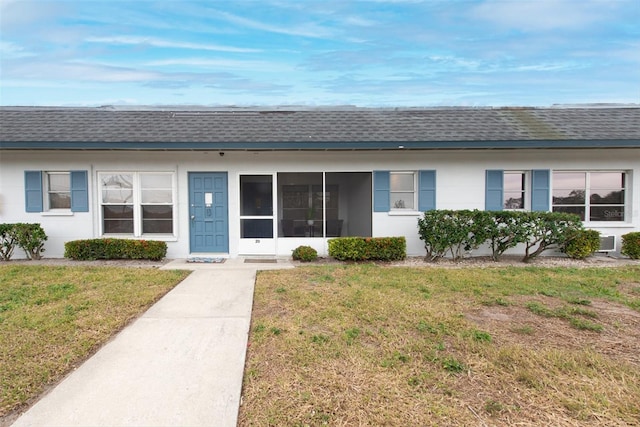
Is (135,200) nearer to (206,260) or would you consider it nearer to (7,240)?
(206,260)

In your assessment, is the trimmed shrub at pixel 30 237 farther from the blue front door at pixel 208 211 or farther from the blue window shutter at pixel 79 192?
the blue front door at pixel 208 211

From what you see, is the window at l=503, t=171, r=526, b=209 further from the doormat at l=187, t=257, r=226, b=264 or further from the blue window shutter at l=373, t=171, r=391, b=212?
the doormat at l=187, t=257, r=226, b=264

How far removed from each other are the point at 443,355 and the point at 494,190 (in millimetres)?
7293

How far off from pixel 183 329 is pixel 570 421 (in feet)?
12.7

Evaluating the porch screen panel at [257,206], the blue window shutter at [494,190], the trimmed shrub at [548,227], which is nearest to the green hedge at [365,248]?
the porch screen panel at [257,206]

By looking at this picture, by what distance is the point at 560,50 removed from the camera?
523 inches

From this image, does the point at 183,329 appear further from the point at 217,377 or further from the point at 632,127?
the point at 632,127

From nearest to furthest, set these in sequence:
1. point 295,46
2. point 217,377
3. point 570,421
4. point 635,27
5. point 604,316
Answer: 1. point 570,421
2. point 217,377
3. point 604,316
4. point 635,27
5. point 295,46

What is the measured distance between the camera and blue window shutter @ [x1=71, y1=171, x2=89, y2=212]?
926 cm

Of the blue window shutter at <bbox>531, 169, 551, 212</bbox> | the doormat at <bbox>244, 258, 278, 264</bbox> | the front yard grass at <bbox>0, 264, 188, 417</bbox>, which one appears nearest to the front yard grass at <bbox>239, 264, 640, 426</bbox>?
the front yard grass at <bbox>0, 264, 188, 417</bbox>

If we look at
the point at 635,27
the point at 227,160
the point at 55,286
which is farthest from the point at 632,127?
the point at 55,286

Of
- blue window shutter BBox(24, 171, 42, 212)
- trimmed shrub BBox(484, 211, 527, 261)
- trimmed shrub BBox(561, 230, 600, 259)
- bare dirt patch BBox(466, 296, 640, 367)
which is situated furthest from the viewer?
blue window shutter BBox(24, 171, 42, 212)

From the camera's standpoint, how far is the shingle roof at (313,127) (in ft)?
29.3

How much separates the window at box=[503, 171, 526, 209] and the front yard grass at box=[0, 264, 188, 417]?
8634 millimetres
